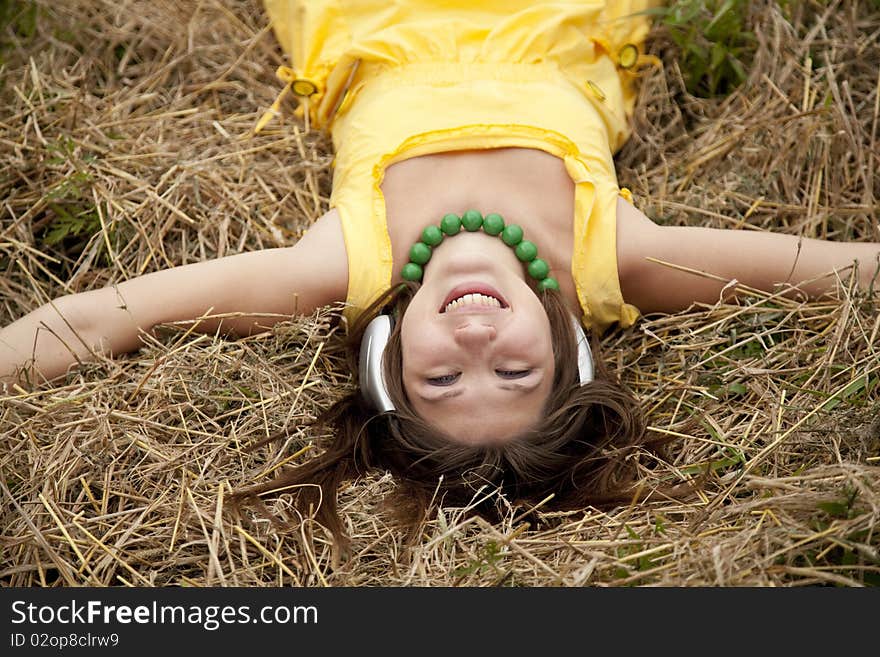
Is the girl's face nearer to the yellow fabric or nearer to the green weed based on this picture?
the yellow fabric

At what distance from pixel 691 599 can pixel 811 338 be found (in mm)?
1156

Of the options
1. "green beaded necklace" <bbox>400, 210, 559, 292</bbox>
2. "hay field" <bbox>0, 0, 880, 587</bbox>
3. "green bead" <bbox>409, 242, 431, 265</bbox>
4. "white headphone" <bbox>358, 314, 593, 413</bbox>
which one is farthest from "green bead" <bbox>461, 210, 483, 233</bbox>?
"hay field" <bbox>0, 0, 880, 587</bbox>

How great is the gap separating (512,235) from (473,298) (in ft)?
1.22

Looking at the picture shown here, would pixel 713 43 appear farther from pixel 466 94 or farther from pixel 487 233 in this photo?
pixel 487 233

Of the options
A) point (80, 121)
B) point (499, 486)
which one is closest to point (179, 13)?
point (80, 121)

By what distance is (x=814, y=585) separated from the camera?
8.16 feet

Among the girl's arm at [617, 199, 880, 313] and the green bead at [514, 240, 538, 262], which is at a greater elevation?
the green bead at [514, 240, 538, 262]

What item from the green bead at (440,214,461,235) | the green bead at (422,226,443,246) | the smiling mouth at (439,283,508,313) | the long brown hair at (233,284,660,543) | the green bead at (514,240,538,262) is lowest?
the long brown hair at (233,284,660,543)

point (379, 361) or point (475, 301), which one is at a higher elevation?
point (475, 301)

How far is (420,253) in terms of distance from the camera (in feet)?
11.0

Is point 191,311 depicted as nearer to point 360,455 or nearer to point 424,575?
point 360,455

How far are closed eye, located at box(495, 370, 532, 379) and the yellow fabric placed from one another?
1.65 feet

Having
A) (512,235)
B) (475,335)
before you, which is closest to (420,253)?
(512,235)

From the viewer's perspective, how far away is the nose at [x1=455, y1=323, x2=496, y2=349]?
2.90 meters
